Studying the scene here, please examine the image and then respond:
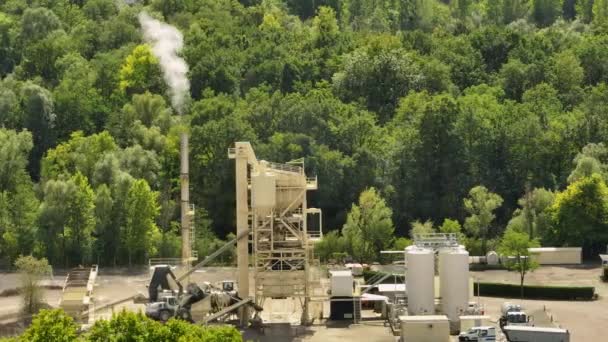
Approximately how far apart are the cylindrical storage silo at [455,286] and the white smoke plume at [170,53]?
1745 inches

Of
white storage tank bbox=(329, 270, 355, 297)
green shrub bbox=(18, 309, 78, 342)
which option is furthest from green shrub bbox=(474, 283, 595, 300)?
green shrub bbox=(18, 309, 78, 342)

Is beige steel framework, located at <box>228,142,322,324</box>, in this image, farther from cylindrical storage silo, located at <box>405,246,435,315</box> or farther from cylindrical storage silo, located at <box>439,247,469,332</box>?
cylindrical storage silo, located at <box>439,247,469,332</box>

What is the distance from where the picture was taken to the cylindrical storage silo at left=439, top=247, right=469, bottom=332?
73938mm

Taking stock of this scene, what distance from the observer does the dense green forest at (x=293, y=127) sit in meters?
94.4

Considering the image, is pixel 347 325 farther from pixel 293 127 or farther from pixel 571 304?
pixel 293 127

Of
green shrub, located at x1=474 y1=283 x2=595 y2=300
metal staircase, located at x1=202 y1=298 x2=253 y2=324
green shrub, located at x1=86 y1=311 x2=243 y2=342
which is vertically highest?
green shrub, located at x1=474 y1=283 x2=595 y2=300

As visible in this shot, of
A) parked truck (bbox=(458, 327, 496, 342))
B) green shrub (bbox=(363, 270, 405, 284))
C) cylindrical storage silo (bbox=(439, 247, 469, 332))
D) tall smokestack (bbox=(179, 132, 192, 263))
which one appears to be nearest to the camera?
parked truck (bbox=(458, 327, 496, 342))

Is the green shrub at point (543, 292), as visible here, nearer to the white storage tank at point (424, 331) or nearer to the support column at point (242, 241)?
the white storage tank at point (424, 331)

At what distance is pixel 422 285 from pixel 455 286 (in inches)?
64.1

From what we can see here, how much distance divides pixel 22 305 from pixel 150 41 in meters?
55.2

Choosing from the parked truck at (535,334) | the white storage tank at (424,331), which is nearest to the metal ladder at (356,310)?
the white storage tank at (424,331)

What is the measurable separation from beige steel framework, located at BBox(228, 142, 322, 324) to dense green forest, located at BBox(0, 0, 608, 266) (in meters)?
17.8

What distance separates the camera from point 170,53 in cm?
12719

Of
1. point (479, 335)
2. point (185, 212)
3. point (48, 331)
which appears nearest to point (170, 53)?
point (185, 212)
